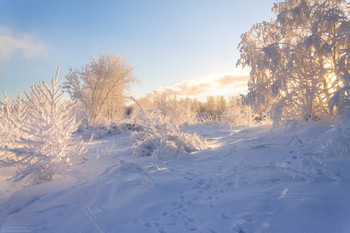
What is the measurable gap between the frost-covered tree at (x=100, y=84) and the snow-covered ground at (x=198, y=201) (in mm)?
9147

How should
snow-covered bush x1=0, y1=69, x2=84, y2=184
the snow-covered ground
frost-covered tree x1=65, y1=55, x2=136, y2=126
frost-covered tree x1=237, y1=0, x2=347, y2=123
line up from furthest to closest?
frost-covered tree x1=65, y1=55, x2=136, y2=126 < frost-covered tree x1=237, y1=0, x2=347, y2=123 < snow-covered bush x1=0, y1=69, x2=84, y2=184 < the snow-covered ground

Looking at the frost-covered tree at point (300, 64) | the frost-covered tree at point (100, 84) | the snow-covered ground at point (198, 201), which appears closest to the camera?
the snow-covered ground at point (198, 201)

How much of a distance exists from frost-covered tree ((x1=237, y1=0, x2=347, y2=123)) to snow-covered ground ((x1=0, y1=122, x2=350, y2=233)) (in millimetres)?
1726

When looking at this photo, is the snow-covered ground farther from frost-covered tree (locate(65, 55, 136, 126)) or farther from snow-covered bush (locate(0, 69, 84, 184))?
frost-covered tree (locate(65, 55, 136, 126))

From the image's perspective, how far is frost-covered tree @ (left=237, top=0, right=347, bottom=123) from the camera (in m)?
3.26

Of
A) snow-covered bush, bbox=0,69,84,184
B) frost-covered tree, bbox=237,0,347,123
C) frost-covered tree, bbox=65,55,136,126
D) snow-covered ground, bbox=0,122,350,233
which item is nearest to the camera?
snow-covered ground, bbox=0,122,350,233

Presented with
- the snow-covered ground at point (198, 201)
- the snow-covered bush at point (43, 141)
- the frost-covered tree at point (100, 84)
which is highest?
the frost-covered tree at point (100, 84)

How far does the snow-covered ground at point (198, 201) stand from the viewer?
123 centimetres

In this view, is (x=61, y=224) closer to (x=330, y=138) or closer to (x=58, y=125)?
(x=58, y=125)

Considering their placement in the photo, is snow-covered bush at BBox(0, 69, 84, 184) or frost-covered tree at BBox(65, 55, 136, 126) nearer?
snow-covered bush at BBox(0, 69, 84, 184)

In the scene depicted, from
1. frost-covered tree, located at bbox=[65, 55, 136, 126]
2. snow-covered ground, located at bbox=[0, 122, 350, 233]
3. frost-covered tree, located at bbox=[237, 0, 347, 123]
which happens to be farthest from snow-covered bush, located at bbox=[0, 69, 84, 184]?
frost-covered tree, located at bbox=[65, 55, 136, 126]

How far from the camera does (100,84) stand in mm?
11414

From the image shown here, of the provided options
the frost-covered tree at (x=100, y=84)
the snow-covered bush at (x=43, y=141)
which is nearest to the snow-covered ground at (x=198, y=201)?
the snow-covered bush at (x=43, y=141)

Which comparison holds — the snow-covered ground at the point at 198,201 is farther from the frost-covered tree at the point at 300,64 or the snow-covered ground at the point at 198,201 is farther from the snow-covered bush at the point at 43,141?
the frost-covered tree at the point at 300,64
